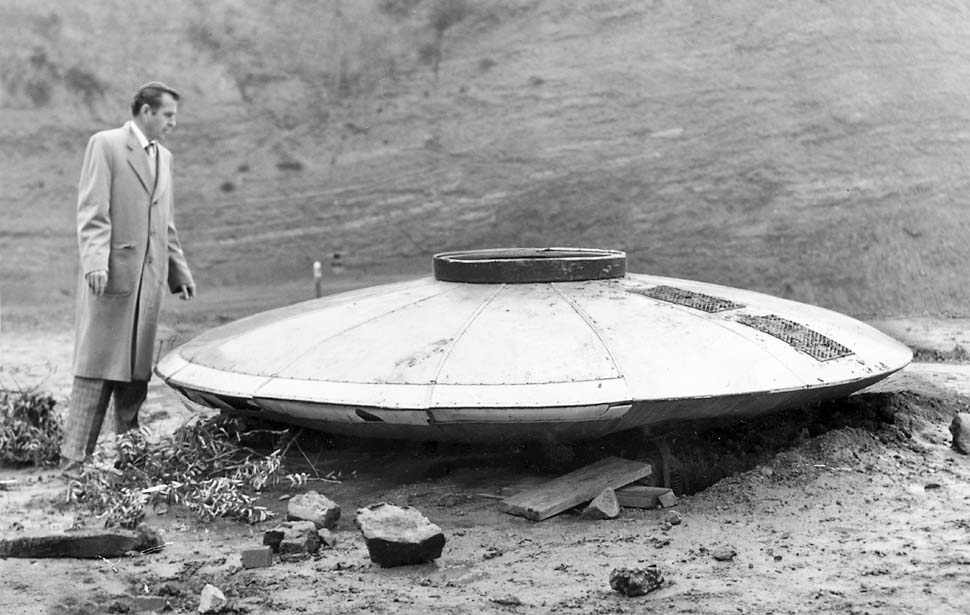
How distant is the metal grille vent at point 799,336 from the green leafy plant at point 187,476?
69.3 inches

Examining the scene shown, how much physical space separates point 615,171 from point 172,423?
5.15m

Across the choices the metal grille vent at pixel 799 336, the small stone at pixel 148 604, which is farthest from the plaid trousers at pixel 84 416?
the metal grille vent at pixel 799 336

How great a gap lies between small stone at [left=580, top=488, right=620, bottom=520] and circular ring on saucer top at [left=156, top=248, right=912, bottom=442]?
0.79 feet

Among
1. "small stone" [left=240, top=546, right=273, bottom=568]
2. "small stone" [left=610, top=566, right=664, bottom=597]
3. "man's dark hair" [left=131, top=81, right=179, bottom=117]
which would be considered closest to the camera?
"small stone" [left=610, top=566, right=664, bottom=597]

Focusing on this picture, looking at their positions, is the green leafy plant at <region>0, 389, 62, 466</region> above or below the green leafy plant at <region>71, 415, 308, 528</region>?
below

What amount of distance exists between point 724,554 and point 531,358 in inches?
36.9

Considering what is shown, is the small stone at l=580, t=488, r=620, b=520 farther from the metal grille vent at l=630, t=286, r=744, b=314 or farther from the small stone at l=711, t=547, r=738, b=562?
the metal grille vent at l=630, t=286, r=744, b=314

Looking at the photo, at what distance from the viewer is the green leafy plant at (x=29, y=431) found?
5.04 meters

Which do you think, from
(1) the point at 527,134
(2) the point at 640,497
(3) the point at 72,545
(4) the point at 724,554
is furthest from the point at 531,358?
(1) the point at 527,134

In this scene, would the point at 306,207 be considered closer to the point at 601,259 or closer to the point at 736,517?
the point at 601,259

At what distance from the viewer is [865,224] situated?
9.11m

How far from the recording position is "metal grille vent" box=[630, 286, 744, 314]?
4.21 metres

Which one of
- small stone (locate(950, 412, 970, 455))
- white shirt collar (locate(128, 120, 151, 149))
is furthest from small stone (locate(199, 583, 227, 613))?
small stone (locate(950, 412, 970, 455))

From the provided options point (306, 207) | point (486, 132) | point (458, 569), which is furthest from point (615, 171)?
point (458, 569)
